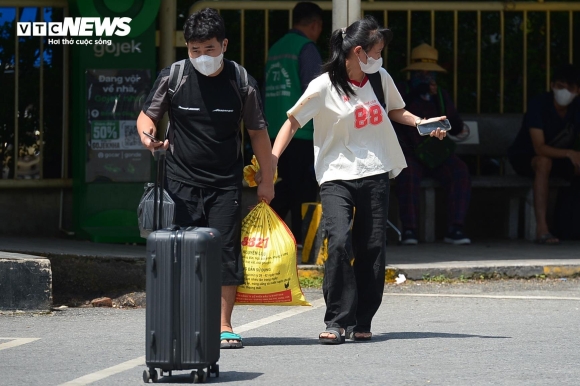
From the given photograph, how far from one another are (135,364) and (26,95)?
5236 mm

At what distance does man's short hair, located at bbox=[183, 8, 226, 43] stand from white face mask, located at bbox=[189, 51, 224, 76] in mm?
87

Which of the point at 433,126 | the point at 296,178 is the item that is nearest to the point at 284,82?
the point at 296,178

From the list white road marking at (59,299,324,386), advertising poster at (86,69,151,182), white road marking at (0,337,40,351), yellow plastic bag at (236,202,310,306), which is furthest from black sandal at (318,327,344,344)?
advertising poster at (86,69,151,182)

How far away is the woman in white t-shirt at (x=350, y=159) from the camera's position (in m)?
6.29

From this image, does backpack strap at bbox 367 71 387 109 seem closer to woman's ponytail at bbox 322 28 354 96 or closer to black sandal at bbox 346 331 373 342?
woman's ponytail at bbox 322 28 354 96

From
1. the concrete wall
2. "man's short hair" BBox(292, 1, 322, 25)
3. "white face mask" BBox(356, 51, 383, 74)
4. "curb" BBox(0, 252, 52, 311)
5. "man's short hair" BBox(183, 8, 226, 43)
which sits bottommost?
"curb" BBox(0, 252, 52, 311)

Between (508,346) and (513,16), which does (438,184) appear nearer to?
(513,16)

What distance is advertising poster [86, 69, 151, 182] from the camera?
32.4 ft

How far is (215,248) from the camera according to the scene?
524 cm

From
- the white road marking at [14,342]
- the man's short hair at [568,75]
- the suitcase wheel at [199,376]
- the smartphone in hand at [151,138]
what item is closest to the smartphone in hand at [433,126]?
the smartphone in hand at [151,138]

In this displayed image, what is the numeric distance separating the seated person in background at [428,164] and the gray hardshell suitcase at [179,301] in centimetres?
534

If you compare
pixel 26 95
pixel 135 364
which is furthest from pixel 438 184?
pixel 135 364

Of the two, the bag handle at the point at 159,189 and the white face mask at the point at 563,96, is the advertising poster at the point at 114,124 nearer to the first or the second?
the white face mask at the point at 563,96

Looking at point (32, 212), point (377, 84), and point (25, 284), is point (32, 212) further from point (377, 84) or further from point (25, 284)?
point (377, 84)
